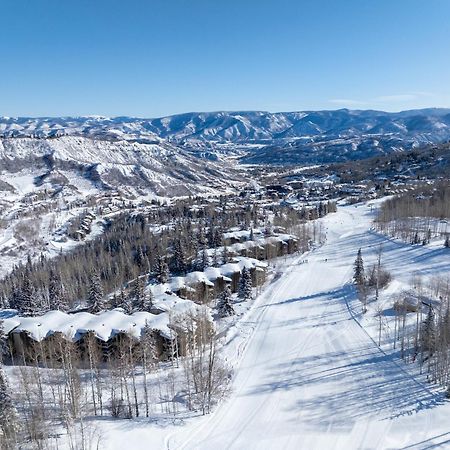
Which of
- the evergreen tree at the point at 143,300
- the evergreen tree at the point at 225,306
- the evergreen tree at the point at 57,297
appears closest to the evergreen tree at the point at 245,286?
the evergreen tree at the point at 225,306

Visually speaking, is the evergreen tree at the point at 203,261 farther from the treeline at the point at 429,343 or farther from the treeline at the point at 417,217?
the treeline at the point at 417,217

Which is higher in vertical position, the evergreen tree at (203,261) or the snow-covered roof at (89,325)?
the snow-covered roof at (89,325)

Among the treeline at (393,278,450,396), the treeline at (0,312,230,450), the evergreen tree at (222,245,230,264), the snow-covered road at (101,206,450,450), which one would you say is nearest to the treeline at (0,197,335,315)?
the evergreen tree at (222,245,230,264)

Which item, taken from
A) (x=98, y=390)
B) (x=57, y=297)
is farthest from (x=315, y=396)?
(x=57, y=297)

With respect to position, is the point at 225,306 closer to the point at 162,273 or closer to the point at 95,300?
the point at 162,273

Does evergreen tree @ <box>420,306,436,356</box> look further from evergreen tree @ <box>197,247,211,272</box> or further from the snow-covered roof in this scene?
evergreen tree @ <box>197,247,211,272</box>

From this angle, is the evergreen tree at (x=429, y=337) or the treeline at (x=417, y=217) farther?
the treeline at (x=417, y=217)
